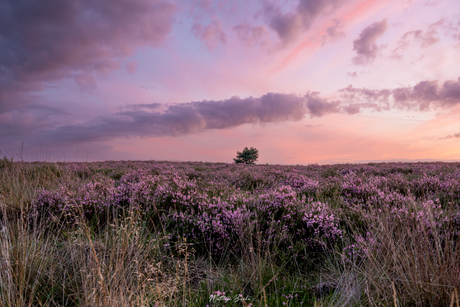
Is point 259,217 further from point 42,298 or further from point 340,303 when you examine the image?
point 42,298

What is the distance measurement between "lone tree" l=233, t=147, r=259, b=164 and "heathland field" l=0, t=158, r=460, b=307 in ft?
95.3

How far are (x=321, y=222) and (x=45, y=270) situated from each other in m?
3.91

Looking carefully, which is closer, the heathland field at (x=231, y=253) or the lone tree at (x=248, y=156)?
the heathland field at (x=231, y=253)

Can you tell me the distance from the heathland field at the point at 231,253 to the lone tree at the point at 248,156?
95.3 ft

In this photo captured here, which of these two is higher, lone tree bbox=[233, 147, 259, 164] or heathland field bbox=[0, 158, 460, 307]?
lone tree bbox=[233, 147, 259, 164]

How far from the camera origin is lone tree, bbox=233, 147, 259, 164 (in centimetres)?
3582

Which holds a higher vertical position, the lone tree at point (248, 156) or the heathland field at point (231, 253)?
the lone tree at point (248, 156)

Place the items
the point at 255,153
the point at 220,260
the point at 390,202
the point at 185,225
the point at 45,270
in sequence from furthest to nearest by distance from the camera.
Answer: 1. the point at 255,153
2. the point at 390,202
3. the point at 185,225
4. the point at 220,260
5. the point at 45,270

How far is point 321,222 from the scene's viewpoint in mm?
4051

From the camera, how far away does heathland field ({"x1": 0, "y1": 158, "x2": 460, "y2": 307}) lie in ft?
8.07

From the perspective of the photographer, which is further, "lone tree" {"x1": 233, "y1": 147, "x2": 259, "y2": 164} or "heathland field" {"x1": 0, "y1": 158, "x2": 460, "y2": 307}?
"lone tree" {"x1": 233, "y1": 147, "x2": 259, "y2": 164}

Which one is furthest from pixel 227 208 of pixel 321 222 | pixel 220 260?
pixel 321 222

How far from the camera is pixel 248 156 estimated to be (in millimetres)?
35844

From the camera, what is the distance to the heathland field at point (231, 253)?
96.8 inches
